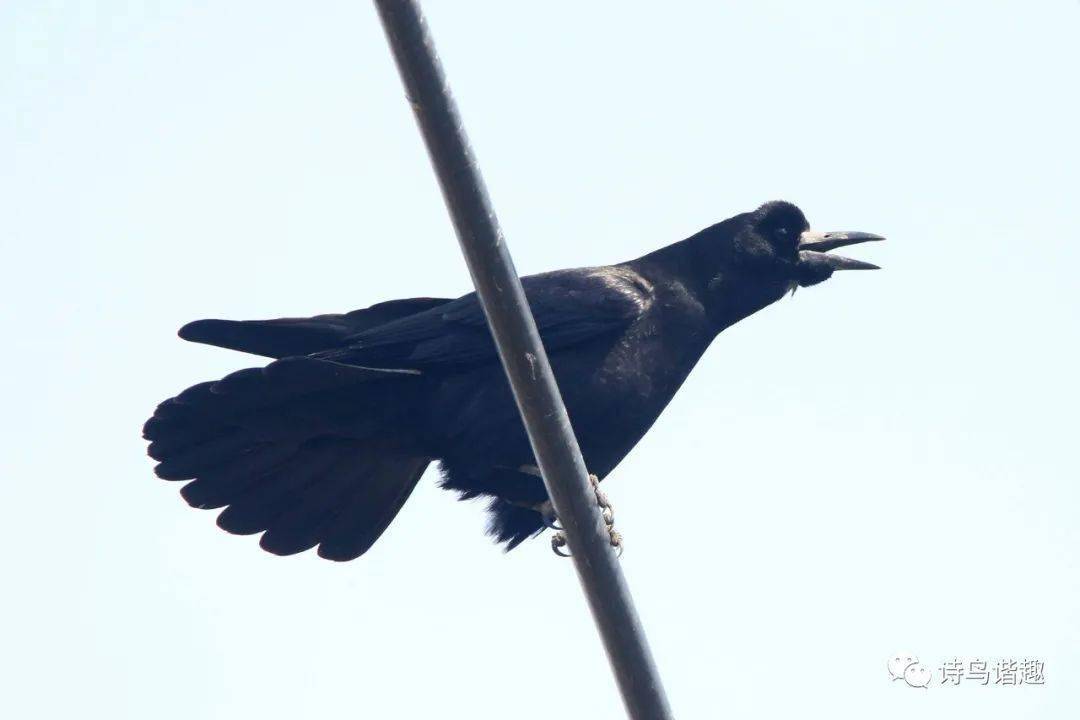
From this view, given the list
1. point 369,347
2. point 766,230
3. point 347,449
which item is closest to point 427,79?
point 369,347

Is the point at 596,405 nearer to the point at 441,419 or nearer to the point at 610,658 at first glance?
the point at 441,419

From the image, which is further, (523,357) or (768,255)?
(768,255)

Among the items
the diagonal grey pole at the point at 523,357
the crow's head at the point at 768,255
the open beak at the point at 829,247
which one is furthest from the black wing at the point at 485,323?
the diagonal grey pole at the point at 523,357

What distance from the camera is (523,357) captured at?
154 inches

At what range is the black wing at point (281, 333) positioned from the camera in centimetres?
626

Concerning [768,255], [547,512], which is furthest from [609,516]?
[768,255]

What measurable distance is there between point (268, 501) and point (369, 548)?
0.60 metres

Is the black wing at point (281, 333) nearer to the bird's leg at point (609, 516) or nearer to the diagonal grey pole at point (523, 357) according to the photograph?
the bird's leg at point (609, 516)

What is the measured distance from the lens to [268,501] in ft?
21.9

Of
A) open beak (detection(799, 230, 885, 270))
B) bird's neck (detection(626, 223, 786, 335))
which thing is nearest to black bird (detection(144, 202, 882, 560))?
bird's neck (detection(626, 223, 786, 335))

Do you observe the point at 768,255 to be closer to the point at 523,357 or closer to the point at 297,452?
the point at 297,452

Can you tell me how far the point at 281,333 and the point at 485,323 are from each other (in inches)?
36.0

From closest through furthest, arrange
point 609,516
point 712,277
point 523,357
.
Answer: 1. point 523,357
2. point 609,516
3. point 712,277

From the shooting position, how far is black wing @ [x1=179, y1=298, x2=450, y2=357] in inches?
246
